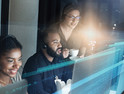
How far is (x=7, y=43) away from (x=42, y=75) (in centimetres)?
35

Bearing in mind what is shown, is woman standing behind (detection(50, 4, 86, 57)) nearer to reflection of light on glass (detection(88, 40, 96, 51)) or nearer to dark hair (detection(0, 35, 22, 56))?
reflection of light on glass (detection(88, 40, 96, 51))

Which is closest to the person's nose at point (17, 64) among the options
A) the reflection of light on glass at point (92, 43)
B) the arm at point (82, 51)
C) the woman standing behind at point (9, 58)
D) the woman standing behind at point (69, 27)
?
the woman standing behind at point (9, 58)

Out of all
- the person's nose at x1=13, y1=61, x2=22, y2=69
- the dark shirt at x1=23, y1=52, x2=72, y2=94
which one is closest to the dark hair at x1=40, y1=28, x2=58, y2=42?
the dark shirt at x1=23, y1=52, x2=72, y2=94

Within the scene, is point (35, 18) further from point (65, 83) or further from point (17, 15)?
point (65, 83)

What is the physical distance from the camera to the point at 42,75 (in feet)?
3.52

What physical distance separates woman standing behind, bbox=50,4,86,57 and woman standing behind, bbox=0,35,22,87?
0.32m

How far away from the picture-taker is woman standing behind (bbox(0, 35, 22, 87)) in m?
0.84

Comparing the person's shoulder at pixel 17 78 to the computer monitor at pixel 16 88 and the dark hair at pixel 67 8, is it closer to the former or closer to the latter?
the computer monitor at pixel 16 88

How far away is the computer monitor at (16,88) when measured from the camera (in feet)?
2.81

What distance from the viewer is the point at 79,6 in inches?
49.3

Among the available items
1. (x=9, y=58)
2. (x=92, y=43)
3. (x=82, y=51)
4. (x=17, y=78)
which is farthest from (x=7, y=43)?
(x=92, y=43)

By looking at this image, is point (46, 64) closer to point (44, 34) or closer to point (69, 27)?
point (44, 34)

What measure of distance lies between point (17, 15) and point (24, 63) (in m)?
0.28

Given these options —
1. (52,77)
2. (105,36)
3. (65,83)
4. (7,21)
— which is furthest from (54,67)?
(105,36)
